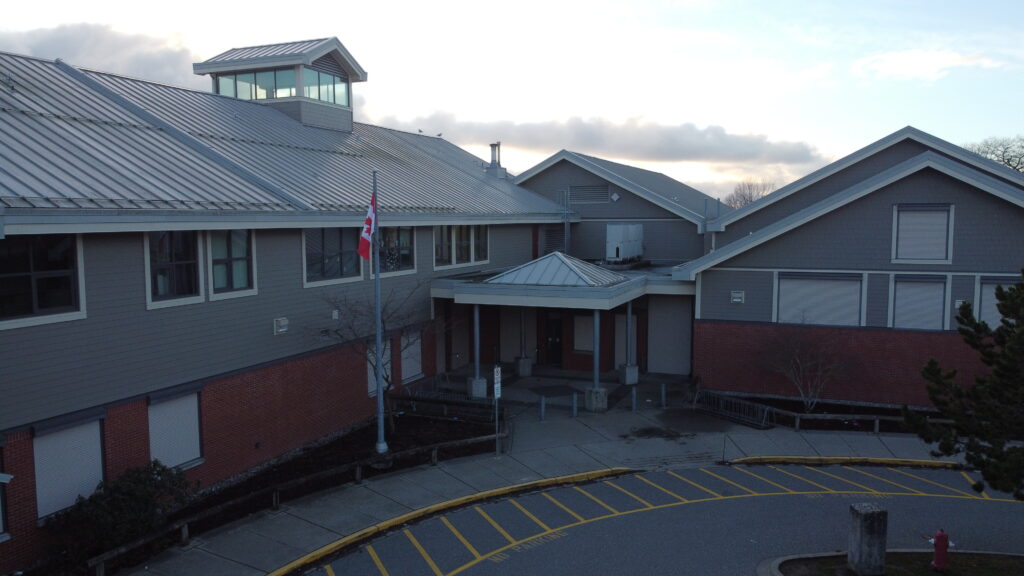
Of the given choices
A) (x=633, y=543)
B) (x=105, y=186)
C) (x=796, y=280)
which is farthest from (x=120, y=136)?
(x=796, y=280)

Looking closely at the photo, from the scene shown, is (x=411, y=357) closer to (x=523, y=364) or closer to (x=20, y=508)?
(x=523, y=364)

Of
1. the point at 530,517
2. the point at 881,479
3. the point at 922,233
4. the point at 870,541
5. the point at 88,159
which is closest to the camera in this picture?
the point at 870,541

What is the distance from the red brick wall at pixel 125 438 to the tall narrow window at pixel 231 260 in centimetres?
346

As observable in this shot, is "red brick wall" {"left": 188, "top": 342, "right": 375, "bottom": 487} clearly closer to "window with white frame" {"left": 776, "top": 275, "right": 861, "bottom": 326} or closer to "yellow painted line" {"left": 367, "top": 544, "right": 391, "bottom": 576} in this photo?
"yellow painted line" {"left": 367, "top": 544, "right": 391, "bottom": 576}

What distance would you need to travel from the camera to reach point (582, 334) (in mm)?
31188

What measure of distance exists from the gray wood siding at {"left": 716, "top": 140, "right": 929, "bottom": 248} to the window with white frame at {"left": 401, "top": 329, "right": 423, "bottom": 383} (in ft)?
46.3

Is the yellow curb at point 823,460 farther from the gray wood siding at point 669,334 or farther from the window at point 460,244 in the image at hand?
the window at point 460,244

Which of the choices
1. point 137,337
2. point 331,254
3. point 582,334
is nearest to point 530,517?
point 137,337

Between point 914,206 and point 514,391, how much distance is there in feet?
48.2

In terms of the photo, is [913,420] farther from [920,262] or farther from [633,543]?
[920,262]

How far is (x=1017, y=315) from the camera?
12141 mm

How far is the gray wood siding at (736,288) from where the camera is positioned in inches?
1018

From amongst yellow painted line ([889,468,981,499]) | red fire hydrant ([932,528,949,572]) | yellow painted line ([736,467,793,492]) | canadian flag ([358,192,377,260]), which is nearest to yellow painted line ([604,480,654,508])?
yellow painted line ([736,467,793,492])

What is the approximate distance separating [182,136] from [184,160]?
2023mm
